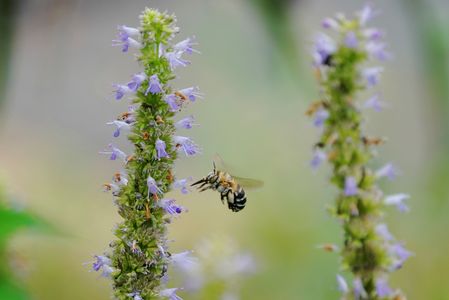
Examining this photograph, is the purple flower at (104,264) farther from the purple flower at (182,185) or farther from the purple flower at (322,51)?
the purple flower at (322,51)

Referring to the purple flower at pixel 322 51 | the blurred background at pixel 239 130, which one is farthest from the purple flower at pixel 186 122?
the blurred background at pixel 239 130

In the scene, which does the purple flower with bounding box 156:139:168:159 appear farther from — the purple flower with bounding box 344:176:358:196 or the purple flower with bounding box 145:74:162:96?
the purple flower with bounding box 344:176:358:196

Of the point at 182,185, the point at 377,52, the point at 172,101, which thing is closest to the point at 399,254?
the point at 377,52

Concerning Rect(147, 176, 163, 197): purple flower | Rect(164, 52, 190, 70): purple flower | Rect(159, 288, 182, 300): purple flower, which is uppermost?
Rect(164, 52, 190, 70): purple flower

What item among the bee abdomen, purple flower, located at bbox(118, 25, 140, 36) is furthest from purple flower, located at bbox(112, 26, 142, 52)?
the bee abdomen

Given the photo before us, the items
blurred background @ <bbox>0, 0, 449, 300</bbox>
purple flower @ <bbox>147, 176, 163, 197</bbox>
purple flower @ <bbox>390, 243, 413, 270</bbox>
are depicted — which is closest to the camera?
purple flower @ <bbox>147, 176, 163, 197</bbox>

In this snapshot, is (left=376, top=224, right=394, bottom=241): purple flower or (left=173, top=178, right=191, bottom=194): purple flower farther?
(left=376, top=224, right=394, bottom=241): purple flower
